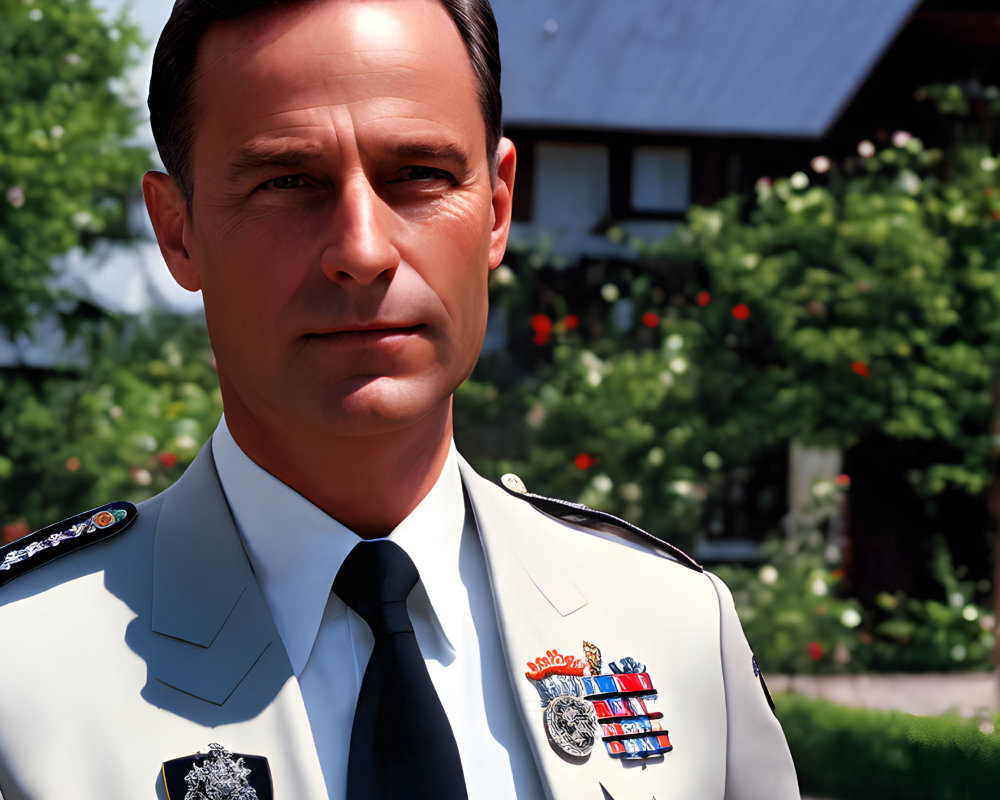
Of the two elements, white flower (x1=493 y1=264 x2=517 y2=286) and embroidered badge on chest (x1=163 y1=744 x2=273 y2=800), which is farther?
white flower (x1=493 y1=264 x2=517 y2=286)

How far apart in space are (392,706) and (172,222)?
84 cm

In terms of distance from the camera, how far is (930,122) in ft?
29.6

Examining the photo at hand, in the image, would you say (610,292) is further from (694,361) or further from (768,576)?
(768,576)

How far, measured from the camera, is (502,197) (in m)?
1.98

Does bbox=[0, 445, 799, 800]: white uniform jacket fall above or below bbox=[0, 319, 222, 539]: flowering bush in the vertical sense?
above

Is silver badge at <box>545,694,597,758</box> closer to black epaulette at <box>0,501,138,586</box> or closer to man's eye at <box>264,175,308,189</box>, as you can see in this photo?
black epaulette at <box>0,501,138,586</box>

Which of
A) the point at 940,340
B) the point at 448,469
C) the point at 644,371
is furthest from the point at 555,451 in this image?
the point at 448,469

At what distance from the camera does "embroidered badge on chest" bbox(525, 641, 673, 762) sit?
1.71 metres

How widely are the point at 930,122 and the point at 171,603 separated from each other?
28.7ft

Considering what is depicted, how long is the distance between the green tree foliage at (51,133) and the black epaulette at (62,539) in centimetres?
540

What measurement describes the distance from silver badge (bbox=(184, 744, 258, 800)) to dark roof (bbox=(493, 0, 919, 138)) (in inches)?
342

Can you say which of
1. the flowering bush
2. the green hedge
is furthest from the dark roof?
the green hedge

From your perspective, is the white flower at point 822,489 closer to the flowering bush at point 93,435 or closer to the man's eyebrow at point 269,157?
the flowering bush at point 93,435

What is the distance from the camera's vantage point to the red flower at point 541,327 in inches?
288
